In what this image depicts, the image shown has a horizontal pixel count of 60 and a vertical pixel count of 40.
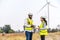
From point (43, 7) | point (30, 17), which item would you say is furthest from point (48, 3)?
point (30, 17)

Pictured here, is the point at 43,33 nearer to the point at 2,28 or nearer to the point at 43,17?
the point at 43,17

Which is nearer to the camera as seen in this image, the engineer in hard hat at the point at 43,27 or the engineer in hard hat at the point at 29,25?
the engineer in hard hat at the point at 43,27

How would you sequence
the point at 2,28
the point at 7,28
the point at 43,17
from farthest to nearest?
1. the point at 7,28
2. the point at 2,28
3. the point at 43,17

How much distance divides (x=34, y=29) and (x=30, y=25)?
211 mm

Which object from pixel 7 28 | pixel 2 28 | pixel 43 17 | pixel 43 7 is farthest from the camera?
pixel 7 28

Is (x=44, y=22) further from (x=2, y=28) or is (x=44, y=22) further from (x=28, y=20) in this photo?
(x=2, y=28)

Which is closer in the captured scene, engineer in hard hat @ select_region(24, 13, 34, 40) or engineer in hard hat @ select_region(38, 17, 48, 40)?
engineer in hard hat @ select_region(38, 17, 48, 40)

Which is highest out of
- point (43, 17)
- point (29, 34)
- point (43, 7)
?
point (43, 7)

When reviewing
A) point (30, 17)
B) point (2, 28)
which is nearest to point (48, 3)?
point (2, 28)

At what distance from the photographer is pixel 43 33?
8.99m

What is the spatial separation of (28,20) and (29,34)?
50 centimetres

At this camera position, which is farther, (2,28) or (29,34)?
(2,28)

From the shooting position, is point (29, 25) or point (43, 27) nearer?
point (43, 27)

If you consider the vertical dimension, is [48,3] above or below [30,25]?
above
